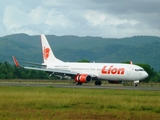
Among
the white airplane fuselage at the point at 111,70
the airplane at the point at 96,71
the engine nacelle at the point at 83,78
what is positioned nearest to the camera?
the white airplane fuselage at the point at 111,70

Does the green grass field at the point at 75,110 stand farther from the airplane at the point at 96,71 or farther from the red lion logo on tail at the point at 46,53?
the red lion logo on tail at the point at 46,53

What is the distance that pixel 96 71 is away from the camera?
2980 inches

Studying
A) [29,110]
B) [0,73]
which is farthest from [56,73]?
[0,73]

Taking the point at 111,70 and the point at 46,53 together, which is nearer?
the point at 111,70

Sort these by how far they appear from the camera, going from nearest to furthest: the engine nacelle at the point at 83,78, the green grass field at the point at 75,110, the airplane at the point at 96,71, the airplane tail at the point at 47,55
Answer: the green grass field at the point at 75,110 < the airplane at the point at 96,71 < the engine nacelle at the point at 83,78 < the airplane tail at the point at 47,55

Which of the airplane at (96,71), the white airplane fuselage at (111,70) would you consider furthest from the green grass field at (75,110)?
the airplane at (96,71)

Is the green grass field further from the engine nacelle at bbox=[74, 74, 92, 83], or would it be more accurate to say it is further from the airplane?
the engine nacelle at bbox=[74, 74, 92, 83]

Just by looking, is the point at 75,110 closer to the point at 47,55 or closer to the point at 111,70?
the point at 111,70

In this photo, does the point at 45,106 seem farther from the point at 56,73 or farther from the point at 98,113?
Answer: the point at 56,73

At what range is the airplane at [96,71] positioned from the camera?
71250mm

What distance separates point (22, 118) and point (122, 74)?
4682cm

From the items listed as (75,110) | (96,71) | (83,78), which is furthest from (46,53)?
(75,110)

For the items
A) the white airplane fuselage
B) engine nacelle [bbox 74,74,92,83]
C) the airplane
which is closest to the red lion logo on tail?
the airplane

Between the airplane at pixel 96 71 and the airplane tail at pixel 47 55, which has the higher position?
the airplane tail at pixel 47 55
